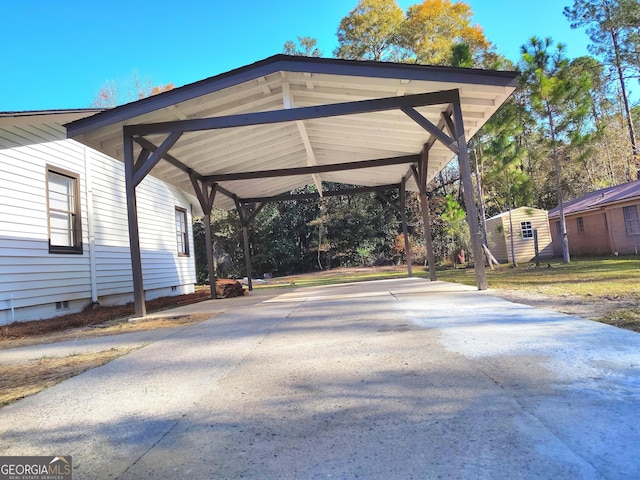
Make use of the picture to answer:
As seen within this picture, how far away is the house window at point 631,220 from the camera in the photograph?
55.1 feet

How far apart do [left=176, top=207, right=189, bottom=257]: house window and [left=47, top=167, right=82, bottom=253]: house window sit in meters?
4.82

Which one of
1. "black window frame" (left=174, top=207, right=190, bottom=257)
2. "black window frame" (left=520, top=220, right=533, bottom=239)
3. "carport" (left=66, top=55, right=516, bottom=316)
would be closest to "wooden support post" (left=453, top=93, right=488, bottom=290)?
"carport" (left=66, top=55, right=516, bottom=316)

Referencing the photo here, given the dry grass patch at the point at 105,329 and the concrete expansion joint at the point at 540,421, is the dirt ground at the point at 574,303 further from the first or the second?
the dry grass patch at the point at 105,329

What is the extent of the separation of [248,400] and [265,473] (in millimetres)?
895

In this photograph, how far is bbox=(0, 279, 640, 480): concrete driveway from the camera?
1713mm

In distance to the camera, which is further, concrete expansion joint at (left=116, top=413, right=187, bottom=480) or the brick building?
the brick building

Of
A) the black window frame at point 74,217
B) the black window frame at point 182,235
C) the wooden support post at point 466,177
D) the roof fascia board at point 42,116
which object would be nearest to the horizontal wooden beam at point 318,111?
the wooden support post at point 466,177

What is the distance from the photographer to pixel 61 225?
26.9 ft

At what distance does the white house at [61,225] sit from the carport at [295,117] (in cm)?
Answer: 114

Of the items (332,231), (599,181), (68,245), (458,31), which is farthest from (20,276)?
(599,181)

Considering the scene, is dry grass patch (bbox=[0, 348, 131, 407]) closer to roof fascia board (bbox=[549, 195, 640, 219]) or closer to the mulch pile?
the mulch pile

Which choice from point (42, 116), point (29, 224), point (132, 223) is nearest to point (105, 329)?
point (132, 223)

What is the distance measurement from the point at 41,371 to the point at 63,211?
17.7 feet

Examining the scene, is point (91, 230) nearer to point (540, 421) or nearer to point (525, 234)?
point (540, 421)
